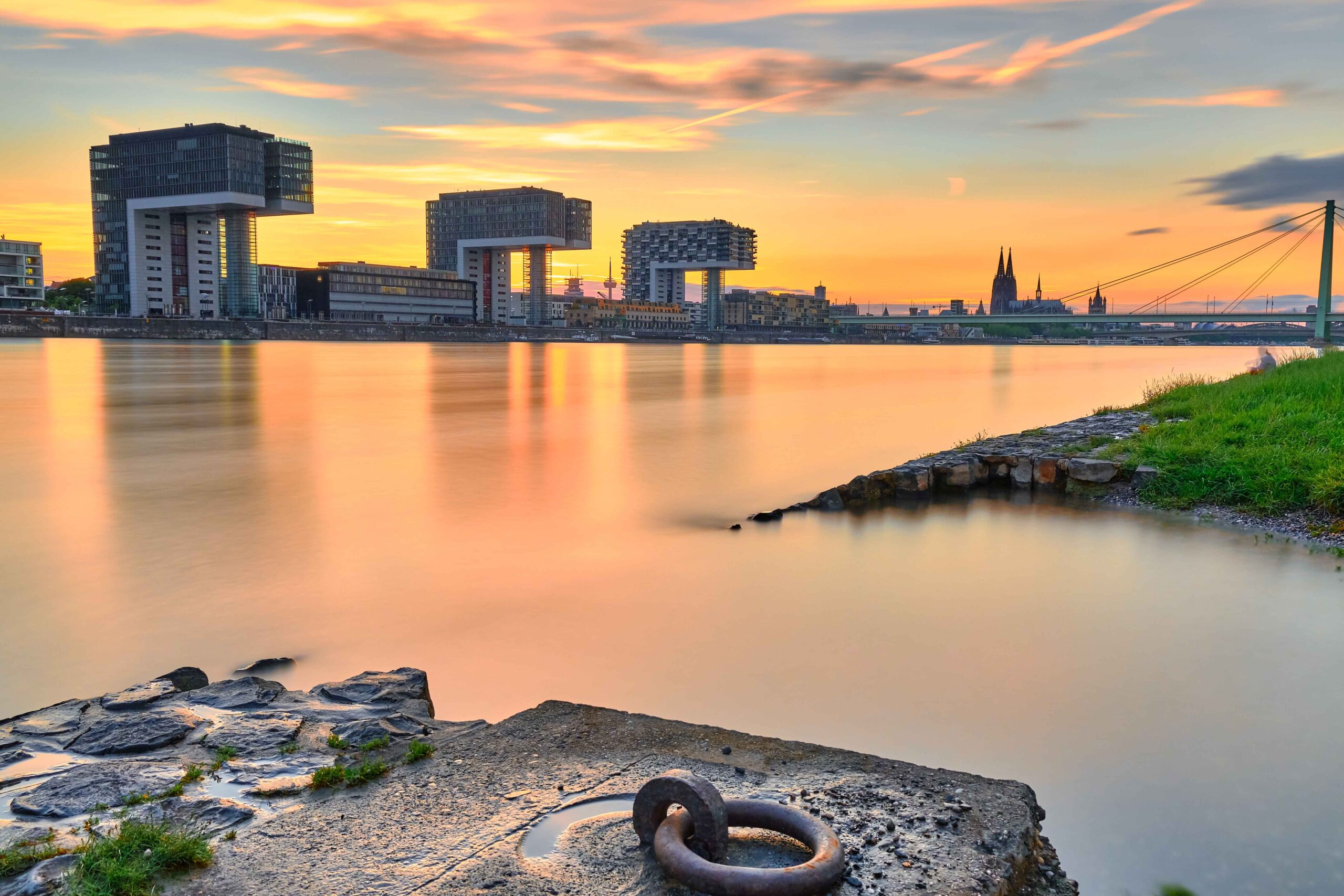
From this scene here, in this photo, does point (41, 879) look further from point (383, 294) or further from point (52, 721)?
point (383, 294)

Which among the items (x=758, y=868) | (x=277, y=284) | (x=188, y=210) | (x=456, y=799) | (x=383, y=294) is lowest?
(x=456, y=799)

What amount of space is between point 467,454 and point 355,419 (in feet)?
27.3

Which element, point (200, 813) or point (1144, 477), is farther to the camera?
point (1144, 477)

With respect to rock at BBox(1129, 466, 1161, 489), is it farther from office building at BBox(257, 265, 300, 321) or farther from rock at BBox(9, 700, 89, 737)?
office building at BBox(257, 265, 300, 321)

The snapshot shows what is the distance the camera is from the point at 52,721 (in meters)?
5.06

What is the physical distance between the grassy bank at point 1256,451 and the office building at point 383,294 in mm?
141106

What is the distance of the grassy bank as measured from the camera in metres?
11.3

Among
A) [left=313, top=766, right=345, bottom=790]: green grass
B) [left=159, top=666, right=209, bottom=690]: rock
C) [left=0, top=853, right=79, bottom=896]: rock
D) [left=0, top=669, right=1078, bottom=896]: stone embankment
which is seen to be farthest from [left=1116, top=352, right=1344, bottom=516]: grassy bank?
[left=0, top=853, right=79, bottom=896]: rock

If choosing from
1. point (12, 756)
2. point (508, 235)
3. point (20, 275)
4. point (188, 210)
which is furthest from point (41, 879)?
point (508, 235)

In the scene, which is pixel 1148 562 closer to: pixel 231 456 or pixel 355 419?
pixel 231 456

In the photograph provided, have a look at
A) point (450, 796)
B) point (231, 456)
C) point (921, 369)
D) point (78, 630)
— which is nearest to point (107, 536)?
point (78, 630)

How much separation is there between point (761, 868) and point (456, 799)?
1.46 meters

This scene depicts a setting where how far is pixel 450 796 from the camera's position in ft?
13.5

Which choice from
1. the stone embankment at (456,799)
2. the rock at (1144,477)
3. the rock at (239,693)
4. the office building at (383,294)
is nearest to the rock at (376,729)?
the stone embankment at (456,799)
